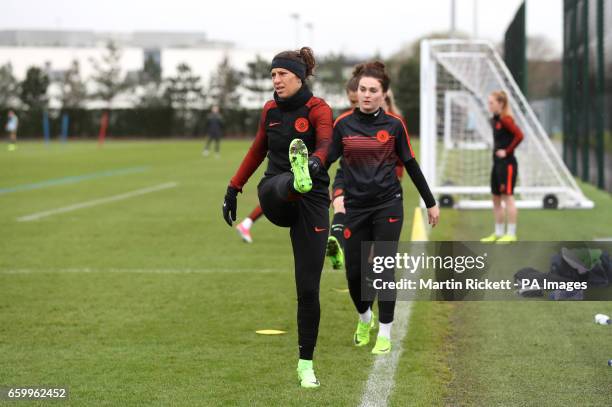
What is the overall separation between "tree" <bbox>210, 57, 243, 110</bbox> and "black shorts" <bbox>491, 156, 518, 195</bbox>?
66901 millimetres

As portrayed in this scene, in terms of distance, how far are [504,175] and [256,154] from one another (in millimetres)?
7984

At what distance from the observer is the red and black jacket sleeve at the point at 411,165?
7242mm

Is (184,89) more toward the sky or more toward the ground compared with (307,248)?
more toward the sky

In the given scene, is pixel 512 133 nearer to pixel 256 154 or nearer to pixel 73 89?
pixel 256 154

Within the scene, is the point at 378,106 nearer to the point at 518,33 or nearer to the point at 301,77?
the point at 301,77

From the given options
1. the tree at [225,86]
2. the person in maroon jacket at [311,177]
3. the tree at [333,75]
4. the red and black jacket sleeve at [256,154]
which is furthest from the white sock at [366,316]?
the tree at [225,86]

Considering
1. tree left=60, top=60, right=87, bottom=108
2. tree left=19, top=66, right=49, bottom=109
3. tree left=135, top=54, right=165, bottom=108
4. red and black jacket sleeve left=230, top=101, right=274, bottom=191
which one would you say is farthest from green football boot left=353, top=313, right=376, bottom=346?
tree left=60, top=60, right=87, bottom=108

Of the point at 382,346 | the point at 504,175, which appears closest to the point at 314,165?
the point at 382,346

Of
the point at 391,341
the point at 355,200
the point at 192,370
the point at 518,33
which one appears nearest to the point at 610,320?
the point at 391,341

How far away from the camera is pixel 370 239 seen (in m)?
7.64

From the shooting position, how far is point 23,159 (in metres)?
41.4

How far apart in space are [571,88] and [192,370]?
2246 centimetres

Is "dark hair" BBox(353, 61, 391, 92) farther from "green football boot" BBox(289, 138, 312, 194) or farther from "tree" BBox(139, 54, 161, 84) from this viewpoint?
"tree" BBox(139, 54, 161, 84)

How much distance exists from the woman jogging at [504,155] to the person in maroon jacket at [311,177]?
778 centimetres
